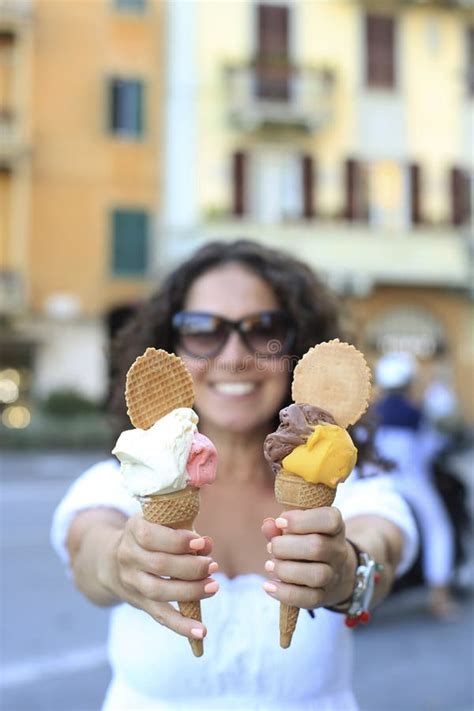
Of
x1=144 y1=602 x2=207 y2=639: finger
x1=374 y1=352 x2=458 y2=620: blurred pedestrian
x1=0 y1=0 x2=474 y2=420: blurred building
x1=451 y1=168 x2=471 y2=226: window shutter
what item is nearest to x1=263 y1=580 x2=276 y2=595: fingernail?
x1=144 y1=602 x2=207 y2=639: finger

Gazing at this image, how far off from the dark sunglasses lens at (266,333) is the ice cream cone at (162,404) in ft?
2.37

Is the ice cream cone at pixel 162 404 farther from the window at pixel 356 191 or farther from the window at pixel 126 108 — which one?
the window at pixel 126 108

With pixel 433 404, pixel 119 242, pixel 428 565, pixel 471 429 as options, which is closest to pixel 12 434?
pixel 119 242

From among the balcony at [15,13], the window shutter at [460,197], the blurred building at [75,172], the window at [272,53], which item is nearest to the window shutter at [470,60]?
the window shutter at [460,197]

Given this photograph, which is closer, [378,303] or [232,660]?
[232,660]

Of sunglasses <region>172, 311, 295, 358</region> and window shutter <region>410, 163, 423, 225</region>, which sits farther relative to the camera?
window shutter <region>410, 163, 423, 225</region>

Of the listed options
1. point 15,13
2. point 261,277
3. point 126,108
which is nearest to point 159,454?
point 261,277

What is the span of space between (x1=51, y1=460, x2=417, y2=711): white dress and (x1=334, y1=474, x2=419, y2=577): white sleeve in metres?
0.25

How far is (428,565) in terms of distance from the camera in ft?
18.4

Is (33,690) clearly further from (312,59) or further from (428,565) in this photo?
(312,59)

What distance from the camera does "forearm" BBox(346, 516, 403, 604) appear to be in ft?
5.96

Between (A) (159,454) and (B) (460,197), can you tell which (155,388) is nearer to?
(A) (159,454)

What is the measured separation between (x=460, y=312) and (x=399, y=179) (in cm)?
352

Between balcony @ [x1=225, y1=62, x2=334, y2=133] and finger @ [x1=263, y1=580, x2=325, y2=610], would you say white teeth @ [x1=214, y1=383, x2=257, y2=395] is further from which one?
balcony @ [x1=225, y1=62, x2=334, y2=133]
